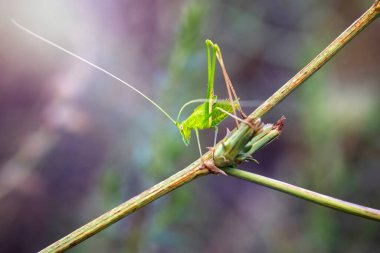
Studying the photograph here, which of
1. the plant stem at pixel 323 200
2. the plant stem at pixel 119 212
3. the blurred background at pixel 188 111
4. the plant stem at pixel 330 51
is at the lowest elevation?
the plant stem at pixel 323 200

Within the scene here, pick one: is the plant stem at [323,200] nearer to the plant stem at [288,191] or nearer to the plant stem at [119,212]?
Answer: the plant stem at [288,191]

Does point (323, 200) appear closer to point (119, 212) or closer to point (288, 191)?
point (288, 191)

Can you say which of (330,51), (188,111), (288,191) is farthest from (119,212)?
(188,111)

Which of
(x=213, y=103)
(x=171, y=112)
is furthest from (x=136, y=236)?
(x=213, y=103)

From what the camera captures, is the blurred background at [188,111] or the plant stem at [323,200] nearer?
the plant stem at [323,200]

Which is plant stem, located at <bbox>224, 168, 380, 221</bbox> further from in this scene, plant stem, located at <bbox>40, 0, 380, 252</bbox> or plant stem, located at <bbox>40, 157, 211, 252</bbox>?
plant stem, located at <bbox>40, 157, 211, 252</bbox>

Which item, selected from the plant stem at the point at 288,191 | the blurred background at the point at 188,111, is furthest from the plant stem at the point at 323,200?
the blurred background at the point at 188,111

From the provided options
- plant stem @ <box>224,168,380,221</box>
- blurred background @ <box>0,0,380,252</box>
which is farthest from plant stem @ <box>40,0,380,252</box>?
blurred background @ <box>0,0,380,252</box>
